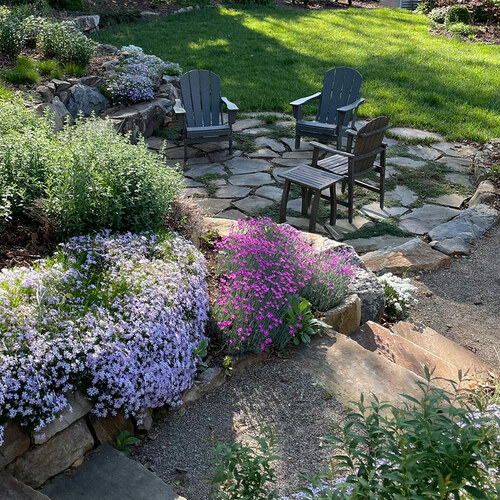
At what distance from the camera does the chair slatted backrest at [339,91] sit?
672cm

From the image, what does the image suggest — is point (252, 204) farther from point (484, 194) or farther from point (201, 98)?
point (484, 194)

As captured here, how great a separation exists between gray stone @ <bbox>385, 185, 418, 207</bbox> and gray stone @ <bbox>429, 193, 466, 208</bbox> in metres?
0.18

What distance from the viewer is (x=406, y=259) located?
4535 mm

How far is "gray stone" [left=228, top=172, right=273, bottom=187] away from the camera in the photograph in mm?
5777

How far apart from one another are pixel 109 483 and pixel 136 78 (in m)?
5.69

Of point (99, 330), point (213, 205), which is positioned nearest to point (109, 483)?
point (99, 330)

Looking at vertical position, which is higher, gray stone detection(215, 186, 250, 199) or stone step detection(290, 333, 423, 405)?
stone step detection(290, 333, 423, 405)

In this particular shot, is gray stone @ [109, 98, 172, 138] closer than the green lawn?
Yes

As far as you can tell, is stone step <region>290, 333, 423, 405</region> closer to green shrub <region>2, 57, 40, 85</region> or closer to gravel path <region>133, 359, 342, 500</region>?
gravel path <region>133, 359, 342, 500</region>

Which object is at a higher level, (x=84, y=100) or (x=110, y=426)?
(x=84, y=100)

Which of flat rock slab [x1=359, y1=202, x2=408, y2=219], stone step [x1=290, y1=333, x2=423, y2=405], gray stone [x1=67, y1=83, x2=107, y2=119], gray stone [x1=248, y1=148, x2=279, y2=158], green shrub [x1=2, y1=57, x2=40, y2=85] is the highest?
green shrub [x1=2, y1=57, x2=40, y2=85]

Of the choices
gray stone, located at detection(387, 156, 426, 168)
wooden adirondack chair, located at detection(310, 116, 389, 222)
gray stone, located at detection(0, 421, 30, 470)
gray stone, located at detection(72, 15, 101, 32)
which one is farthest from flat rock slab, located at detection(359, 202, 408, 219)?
gray stone, located at detection(72, 15, 101, 32)

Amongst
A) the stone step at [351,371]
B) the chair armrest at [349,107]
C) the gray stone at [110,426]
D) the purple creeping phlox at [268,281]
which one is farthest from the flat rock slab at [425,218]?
the gray stone at [110,426]

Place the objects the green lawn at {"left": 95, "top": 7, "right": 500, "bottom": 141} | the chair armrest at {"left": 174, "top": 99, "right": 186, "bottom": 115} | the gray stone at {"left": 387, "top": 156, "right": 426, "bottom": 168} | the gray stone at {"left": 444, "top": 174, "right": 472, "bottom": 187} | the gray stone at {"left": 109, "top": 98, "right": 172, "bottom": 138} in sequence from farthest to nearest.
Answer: the green lawn at {"left": 95, "top": 7, "right": 500, "bottom": 141} < the gray stone at {"left": 109, "top": 98, "right": 172, "bottom": 138} < the gray stone at {"left": 387, "top": 156, "right": 426, "bottom": 168} < the chair armrest at {"left": 174, "top": 99, "right": 186, "bottom": 115} < the gray stone at {"left": 444, "top": 174, "right": 472, "bottom": 187}
